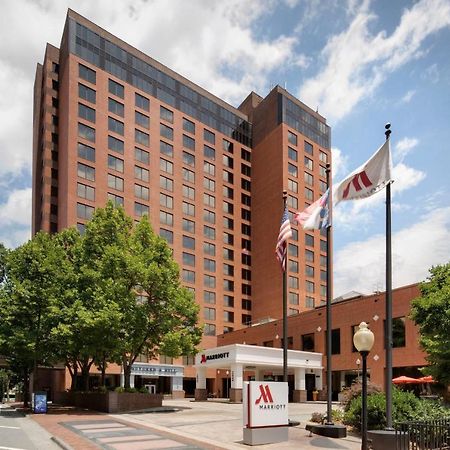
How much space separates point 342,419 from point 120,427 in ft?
33.0

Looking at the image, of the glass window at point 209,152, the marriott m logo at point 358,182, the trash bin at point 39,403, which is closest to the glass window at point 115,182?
the glass window at point 209,152

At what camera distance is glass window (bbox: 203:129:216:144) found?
88375mm

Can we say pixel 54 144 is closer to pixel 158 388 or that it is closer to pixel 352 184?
pixel 158 388

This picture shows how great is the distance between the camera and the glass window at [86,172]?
224ft

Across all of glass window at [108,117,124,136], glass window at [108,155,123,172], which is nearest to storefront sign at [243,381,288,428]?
glass window at [108,155,123,172]

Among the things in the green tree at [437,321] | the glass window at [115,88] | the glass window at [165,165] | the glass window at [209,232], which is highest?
the glass window at [115,88]

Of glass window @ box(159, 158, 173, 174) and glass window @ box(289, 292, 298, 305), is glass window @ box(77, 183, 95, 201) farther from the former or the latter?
glass window @ box(289, 292, 298, 305)

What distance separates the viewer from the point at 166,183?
79.6m

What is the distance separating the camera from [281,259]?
23062 mm

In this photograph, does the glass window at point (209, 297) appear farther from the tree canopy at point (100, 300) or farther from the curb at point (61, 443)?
the curb at point (61, 443)

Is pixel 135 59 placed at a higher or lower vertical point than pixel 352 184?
higher

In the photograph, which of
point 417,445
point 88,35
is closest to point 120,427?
point 417,445

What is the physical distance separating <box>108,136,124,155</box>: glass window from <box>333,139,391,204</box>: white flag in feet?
195

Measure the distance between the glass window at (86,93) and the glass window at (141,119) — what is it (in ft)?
24.6
